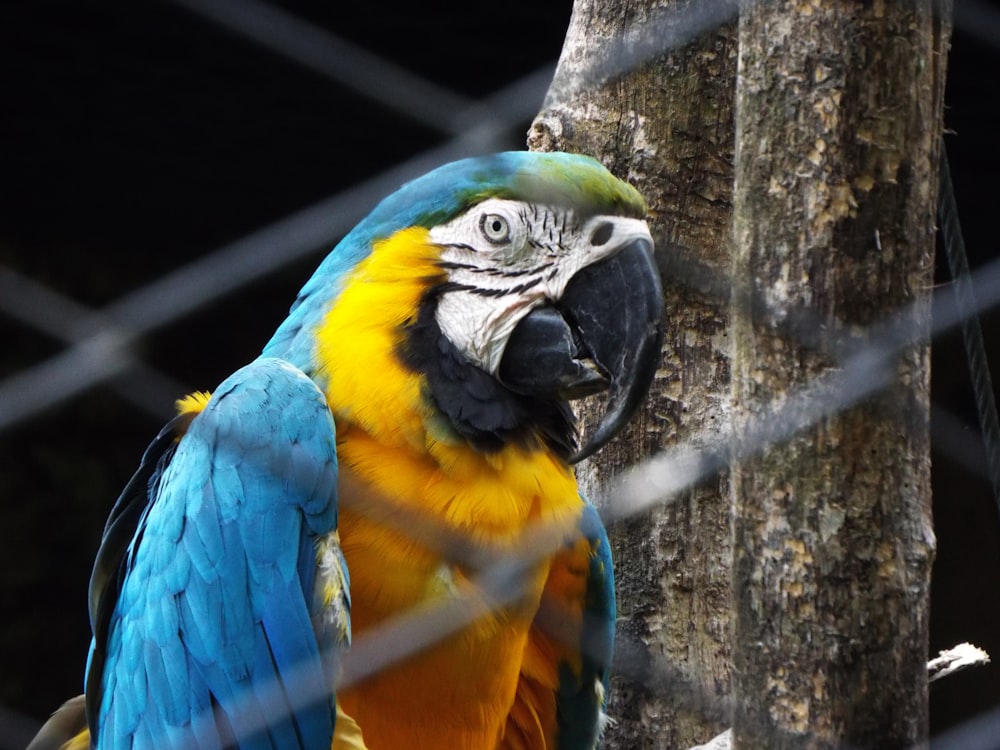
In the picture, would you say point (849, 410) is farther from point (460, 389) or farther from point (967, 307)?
point (460, 389)

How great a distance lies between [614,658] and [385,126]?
3260 mm

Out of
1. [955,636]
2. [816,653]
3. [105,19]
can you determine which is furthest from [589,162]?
[955,636]

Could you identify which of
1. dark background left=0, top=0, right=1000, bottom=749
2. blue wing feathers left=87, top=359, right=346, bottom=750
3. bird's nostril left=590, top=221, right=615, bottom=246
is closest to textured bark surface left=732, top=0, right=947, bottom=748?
bird's nostril left=590, top=221, right=615, bottom=246

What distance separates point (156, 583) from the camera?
1.68 m

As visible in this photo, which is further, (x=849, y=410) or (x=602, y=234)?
(x=602, y=234)

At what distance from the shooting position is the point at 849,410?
133cm

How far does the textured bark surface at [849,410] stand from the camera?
132cm

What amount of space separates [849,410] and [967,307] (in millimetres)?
375

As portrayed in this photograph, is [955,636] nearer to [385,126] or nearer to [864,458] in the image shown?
[385,126]

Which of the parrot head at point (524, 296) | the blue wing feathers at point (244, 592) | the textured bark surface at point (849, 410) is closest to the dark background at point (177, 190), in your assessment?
the parrot head at point (524, 296)

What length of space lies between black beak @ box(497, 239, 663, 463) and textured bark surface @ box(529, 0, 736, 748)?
29 cm

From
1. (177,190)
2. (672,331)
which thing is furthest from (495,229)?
(177,190)

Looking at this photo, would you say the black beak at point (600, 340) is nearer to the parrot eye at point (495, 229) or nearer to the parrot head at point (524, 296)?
the parrot head at point (524, 296)

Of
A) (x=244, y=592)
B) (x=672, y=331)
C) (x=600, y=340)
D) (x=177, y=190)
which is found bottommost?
(x=177, y=190)
